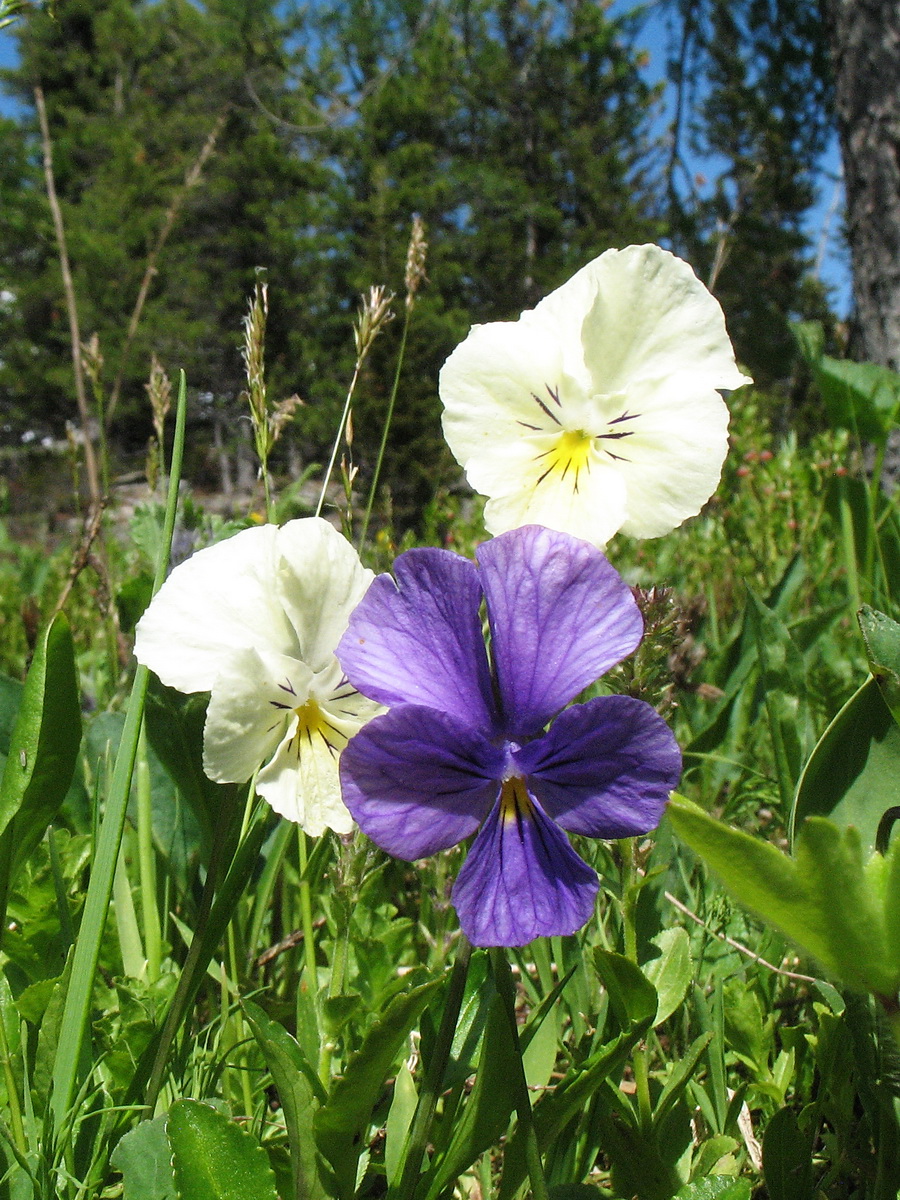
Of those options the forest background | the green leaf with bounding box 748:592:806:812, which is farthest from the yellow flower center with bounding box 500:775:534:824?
the forest background

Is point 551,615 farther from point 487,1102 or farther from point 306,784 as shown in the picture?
point 487,1102

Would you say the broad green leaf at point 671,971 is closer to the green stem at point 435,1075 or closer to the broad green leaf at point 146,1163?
the green stem at point 435,1075

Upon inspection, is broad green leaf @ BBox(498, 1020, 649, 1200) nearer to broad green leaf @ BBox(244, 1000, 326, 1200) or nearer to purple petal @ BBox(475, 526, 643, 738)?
broad green leaf @ BBox(244, 1000, 326, 1200)

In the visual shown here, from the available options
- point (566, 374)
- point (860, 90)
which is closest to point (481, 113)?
point (860, 90)

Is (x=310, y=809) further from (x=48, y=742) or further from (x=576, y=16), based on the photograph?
(x=576, y=16)

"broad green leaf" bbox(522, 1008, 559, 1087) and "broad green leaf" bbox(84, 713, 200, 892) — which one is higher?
"broad green leaf" bbox(84, 713, 200, 892)

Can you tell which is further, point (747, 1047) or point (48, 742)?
point (747, 1047)
